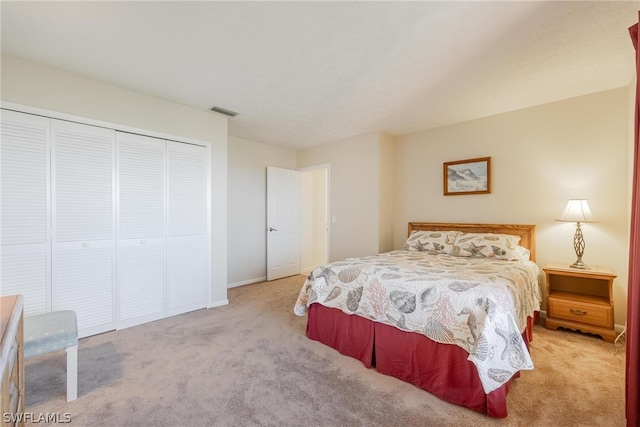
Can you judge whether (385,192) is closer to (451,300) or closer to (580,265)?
(580,265)

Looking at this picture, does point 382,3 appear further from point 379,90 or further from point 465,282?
point 465,282

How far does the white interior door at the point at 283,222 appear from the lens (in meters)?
4.85

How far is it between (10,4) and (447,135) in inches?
172

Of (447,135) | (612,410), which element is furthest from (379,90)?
(612,410)

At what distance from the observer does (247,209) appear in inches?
183

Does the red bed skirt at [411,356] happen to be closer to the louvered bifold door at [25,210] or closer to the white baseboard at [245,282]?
the white baseboard at [245,282]

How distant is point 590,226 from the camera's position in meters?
2.86

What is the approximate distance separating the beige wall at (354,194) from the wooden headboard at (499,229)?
2.65 ft

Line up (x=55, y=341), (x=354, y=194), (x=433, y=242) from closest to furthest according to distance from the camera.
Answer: (x=55, y=341)
(x=433, y=242)
(x=354, y=194)

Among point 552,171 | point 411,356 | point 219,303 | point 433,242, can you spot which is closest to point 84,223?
point 219,303

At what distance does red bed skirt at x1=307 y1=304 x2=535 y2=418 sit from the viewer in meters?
1.64

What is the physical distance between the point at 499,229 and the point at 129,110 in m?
4.46

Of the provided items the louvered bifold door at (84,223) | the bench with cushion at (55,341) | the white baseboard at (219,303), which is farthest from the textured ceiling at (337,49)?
the white baseboard at (219,303)

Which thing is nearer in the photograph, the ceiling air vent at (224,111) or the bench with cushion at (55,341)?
the bench with cushion at (55,341)
